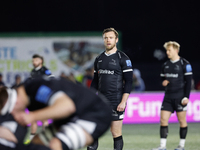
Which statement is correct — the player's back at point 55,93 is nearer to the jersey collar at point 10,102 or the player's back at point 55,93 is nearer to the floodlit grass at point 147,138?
the jersey collar at point 10,102

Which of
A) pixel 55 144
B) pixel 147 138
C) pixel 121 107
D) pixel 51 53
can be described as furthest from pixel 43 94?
pixel 51 53

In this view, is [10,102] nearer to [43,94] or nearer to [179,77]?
[43,94]

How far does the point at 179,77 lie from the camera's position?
8.48 metres

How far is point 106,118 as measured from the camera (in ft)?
14.3

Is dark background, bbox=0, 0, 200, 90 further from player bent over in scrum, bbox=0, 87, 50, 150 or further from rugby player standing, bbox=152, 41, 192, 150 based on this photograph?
player bent over in scrum, bbox=0, 87, 50, 150

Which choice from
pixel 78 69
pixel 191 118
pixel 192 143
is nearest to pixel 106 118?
→ pixel 192 143

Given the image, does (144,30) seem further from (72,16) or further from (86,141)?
(86,141)

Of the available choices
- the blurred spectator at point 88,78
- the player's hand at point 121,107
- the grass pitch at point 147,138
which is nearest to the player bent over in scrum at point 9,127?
the player's hand at point 121,107

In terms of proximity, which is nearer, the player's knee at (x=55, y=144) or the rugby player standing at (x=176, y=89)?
the player's knee at (x=55, y=144)

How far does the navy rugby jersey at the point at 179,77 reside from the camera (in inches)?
330

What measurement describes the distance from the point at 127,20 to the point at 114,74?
19519 mm

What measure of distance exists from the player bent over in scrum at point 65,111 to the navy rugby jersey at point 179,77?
4.29 metres

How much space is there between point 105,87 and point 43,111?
9.82 ft

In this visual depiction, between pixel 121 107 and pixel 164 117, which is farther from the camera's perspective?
pixel 164 117
